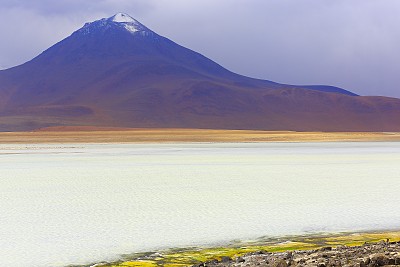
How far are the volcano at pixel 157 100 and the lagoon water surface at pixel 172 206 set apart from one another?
219 feet

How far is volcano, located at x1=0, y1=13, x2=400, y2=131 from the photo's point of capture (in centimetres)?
10000

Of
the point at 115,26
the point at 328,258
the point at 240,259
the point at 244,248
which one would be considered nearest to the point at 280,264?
the point at 328,258

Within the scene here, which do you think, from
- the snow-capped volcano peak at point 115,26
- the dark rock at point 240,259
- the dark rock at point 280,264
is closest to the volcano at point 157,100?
the snow-capped volcano peak at point 115,26

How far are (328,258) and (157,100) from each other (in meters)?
104

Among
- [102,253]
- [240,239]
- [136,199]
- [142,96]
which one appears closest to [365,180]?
→ [136,199]

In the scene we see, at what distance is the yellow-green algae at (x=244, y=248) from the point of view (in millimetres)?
8914

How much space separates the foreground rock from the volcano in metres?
78.9

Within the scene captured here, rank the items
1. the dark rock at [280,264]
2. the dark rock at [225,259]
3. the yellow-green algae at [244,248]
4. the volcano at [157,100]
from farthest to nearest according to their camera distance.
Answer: the volcano at [157,100] → the yellow-green algae at [244,248] → the dark rock at [225,259] → the dark rock at [280,264]

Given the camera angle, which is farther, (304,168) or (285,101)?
(285,101)

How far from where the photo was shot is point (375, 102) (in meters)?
118

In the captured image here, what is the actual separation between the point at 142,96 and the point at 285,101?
2519cm

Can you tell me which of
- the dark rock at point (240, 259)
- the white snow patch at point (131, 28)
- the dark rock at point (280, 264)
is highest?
the white snow patch at point (131, 28)

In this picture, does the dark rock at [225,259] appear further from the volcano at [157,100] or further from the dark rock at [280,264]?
Answer: the volcano at [157,100]

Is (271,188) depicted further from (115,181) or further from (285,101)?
(285,101)
